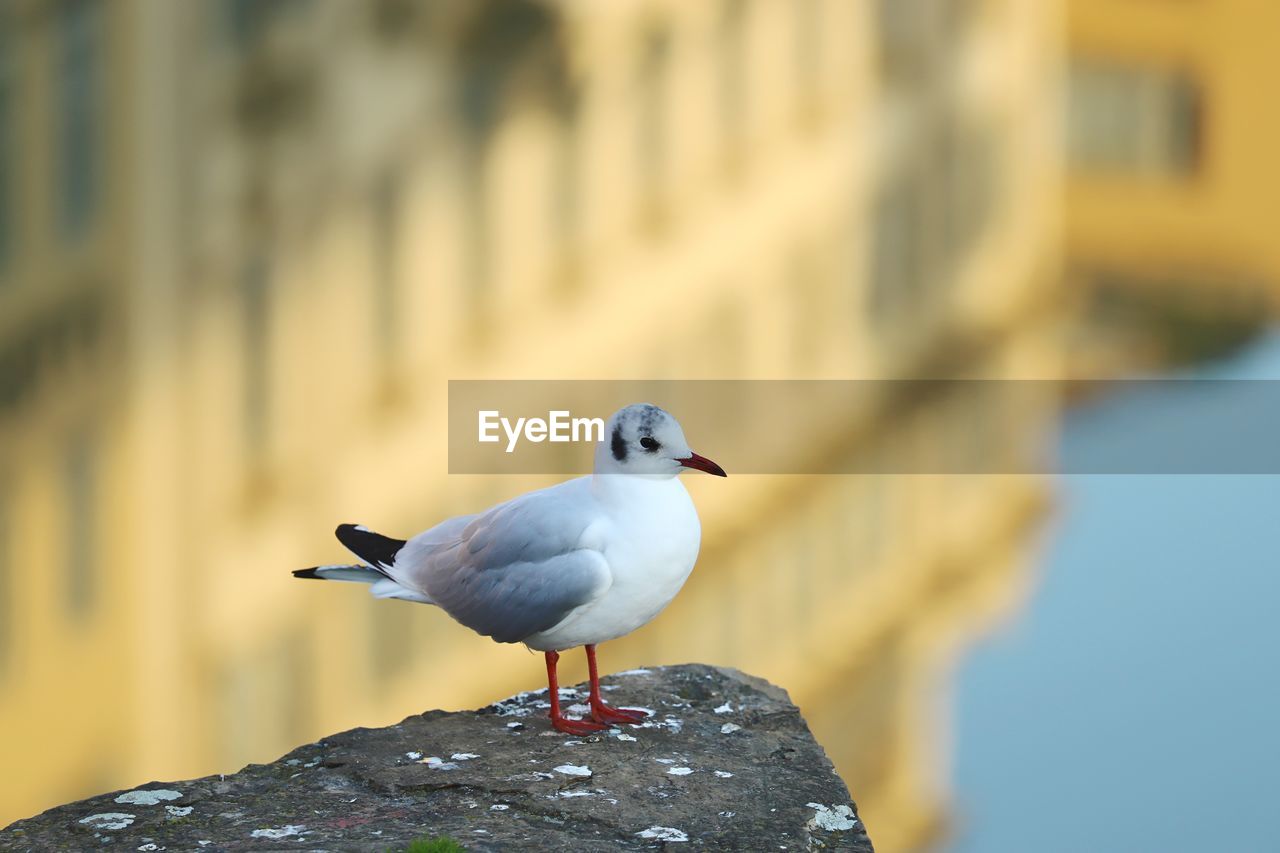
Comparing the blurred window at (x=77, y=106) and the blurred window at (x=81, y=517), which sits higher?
the blurred window at (x=77, y=106)

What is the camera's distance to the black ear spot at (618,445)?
12.0 ft

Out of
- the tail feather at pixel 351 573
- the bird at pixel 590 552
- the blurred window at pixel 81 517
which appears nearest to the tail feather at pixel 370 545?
the tail feather at pixel 351 573

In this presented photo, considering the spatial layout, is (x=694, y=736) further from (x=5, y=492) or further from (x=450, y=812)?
(x=5, y=492)

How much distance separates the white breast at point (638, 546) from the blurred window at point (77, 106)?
9.79ft

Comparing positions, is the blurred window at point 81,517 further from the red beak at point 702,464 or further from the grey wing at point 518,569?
the red beak at point 702,464

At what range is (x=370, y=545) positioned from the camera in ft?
13.2

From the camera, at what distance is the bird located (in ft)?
12.0

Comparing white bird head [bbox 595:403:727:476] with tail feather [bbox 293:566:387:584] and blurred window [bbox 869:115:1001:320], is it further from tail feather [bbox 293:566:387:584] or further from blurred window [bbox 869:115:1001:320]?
blurred window [bbox 869:115:1001:320]

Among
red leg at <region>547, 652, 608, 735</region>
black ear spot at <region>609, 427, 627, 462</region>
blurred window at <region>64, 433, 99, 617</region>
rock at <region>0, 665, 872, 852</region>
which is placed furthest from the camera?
blurred window at <region>64, 433, 99, 617</region>

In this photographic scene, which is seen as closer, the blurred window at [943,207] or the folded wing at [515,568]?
the folded wing at [515,568]

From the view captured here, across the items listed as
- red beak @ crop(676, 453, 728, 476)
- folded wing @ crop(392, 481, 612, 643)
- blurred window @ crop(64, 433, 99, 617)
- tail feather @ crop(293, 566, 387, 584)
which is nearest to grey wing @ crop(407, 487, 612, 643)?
folded wing @ crop(392, 481, 612, 643)

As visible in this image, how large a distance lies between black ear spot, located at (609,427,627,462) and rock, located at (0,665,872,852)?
71cm

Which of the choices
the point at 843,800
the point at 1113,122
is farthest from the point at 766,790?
the point at 1113,122

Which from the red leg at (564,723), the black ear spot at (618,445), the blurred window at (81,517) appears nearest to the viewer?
the black ear spot at (618,445)
